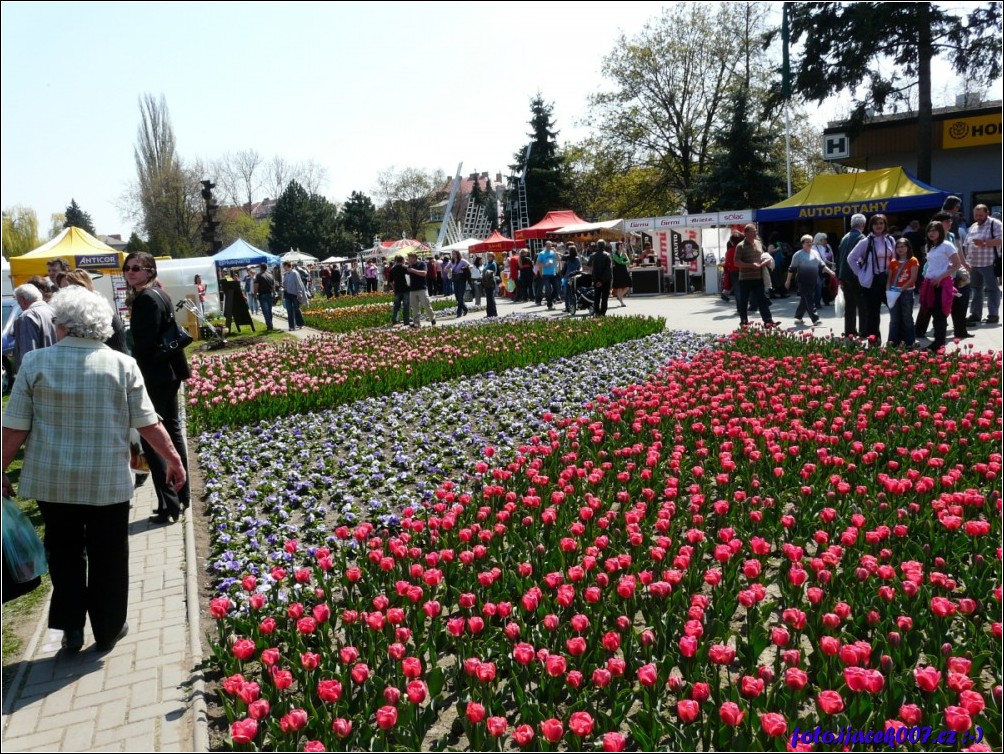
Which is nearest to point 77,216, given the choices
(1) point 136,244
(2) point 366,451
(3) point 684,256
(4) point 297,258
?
(1) point 136,244

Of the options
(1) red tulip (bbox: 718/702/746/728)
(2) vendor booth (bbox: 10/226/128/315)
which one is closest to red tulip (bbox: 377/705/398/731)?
(1) red tulip (bbox: 718/702/746/728)

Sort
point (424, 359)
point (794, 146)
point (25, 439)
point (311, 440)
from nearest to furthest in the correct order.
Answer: point (25, 439), point (311, 440), point (424, 359), point (794, 146)

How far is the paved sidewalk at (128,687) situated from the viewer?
3328 millimetres

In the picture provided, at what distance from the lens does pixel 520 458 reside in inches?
259

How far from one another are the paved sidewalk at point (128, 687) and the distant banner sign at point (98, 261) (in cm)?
2259

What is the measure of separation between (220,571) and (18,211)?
91160mm

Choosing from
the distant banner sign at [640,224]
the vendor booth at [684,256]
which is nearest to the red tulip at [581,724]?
the vendor booth at [684,256]

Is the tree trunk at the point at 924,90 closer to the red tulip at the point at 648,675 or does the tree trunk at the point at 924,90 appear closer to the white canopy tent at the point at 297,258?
the red tulip at the point at 648,675

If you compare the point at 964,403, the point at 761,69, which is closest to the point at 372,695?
the point at 964,403

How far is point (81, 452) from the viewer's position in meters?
4.04

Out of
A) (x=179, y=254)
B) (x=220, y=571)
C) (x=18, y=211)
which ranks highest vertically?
(x=18, y=211)

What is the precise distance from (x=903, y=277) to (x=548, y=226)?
2519 cm

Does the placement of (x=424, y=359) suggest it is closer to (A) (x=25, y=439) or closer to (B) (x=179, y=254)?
(A) (x=25, y=439)

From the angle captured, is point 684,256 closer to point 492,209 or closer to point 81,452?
point 81,452
